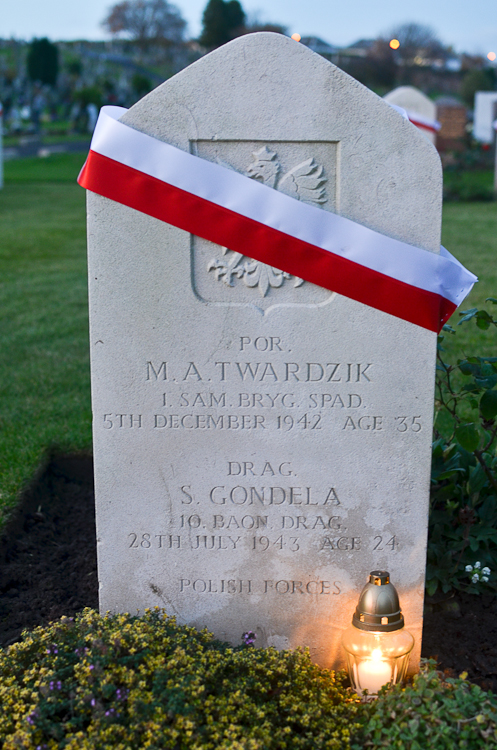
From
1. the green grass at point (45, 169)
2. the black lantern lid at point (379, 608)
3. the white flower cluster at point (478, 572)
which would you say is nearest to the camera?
the black lantern lid at point (379, 608)

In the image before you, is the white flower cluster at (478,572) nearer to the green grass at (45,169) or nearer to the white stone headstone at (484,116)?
the green grass at (45,169)

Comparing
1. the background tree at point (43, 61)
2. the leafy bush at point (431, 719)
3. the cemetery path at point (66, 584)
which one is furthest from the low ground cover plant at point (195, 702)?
the background tree at point (43, 61)

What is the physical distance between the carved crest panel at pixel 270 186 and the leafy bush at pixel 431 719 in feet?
4.23

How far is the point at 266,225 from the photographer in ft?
8.36

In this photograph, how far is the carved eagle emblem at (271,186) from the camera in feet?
8.29

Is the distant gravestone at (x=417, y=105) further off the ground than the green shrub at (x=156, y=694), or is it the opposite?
the distant gravestone at (x=417, y=105)

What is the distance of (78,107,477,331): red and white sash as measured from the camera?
2.53 meters

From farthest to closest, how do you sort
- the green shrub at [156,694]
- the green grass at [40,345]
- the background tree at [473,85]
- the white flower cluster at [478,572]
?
1. the background tree at [473,85]
2. the green grass at [40,345]
3. the white flower cluster at [478,572]
4. the green shrub at [156,694]

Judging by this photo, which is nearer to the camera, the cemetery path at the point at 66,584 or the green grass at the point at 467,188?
the cemetery path at the point at 66,584

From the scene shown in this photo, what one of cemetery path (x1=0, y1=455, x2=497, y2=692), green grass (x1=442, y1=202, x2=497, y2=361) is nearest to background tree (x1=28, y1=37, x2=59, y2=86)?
green grass (x1=442, y1=202, x2=497, y2=361)

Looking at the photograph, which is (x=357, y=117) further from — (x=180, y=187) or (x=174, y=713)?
(x=174, y=713)

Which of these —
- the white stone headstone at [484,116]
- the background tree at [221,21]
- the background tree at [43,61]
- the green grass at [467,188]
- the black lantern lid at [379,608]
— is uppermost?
the background tree at [221,21]

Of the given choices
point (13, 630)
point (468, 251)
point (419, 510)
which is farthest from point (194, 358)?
point (468, 251)

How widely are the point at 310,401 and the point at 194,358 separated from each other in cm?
43
